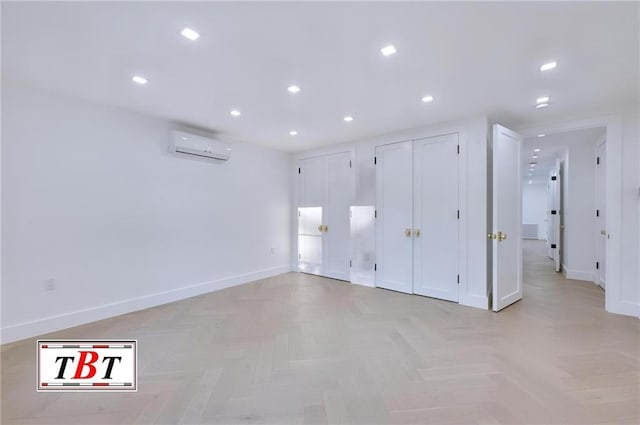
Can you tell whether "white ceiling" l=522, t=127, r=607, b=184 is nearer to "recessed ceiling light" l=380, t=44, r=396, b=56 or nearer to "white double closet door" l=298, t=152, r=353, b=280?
"white double closet door" l=298, t=152, r=353, b=280

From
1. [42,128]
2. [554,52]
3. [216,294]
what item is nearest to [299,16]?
[554,52]

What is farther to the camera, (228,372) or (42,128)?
(42,128)

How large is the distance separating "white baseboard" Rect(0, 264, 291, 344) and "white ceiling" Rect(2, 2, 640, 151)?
94.1 inches

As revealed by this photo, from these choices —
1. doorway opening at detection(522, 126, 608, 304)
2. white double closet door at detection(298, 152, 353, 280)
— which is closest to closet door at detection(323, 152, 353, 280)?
white double closet door at detection(298, 152, 353, 280)

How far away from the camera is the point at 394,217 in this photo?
14.4 ft

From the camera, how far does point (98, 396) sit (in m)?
1.88

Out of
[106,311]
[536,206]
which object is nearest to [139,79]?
[106,311]

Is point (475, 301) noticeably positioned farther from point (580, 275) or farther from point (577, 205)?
point (577, 205)

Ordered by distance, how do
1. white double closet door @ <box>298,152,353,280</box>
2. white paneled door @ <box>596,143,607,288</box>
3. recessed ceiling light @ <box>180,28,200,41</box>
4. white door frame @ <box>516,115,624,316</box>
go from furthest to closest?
1. white double closet door @ <box>298,152,353,280</box>
2. white paneled door @ <box>596,143,607,288</box>
3. white door frame @ <box>516,115,624,316</box>
4. recessed ceiling light @ <box>180,28,200,41</box>

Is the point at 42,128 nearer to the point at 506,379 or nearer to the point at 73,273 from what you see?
the point at 73,273

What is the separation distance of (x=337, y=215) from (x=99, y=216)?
3483mm

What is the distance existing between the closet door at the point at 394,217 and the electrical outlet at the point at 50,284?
4140 millimetres

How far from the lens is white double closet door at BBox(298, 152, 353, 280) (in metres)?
5.05

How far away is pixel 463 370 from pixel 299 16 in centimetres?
281
